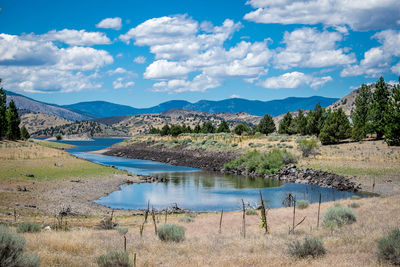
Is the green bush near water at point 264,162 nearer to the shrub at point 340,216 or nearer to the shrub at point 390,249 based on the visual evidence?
the shrub at point 340,216

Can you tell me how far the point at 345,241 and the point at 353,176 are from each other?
3118cm

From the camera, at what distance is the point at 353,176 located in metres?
40.4

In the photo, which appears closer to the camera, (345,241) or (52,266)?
(52,266)

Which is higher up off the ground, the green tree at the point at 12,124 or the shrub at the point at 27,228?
the green tree at the point at 12,124

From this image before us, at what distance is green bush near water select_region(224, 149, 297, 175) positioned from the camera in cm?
5388

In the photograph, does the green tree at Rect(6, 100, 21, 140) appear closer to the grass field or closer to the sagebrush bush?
the grass field

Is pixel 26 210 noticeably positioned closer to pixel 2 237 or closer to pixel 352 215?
pixel 2 237

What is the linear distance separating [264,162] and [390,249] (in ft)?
151

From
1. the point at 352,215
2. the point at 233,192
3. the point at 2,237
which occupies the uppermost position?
the point at 2,237

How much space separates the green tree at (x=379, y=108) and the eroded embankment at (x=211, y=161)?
1640 centimetres

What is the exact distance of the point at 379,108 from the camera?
5912 cm

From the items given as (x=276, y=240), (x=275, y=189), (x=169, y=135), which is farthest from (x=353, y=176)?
(x=169, y=135)

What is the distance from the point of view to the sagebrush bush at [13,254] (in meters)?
7.71

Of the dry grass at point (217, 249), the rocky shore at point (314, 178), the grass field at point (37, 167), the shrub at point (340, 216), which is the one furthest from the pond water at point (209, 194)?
the dry grass at point (217, 249)
